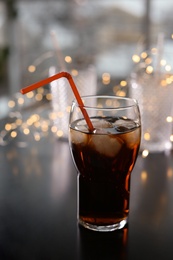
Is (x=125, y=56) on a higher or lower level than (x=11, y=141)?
higher

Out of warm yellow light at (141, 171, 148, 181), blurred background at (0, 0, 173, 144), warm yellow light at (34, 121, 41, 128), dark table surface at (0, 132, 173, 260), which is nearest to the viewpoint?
dark table surface at (0, 132, 173, 260)

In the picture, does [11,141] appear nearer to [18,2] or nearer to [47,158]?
[47,158]

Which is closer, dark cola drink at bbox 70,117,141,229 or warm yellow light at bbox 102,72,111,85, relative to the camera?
dark cola drink at bbox 70,117,141,229

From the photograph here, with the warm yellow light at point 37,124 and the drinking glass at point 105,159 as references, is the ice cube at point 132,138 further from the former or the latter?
the warm yellow light at point 37,124

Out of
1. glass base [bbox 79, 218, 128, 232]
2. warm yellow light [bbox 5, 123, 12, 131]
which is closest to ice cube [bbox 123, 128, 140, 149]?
glass base [bbox 79, 218, 128, 232]

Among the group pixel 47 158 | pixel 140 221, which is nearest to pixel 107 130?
pixel 140 221

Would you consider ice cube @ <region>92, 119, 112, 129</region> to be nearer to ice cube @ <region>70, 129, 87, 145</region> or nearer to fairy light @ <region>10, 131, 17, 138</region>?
ice cube @ <region>70, 129, 87, 145</region>

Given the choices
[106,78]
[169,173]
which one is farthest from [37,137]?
[106,78]

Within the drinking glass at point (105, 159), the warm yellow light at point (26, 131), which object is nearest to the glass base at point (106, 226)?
the drinking glass at point (105, 159)
